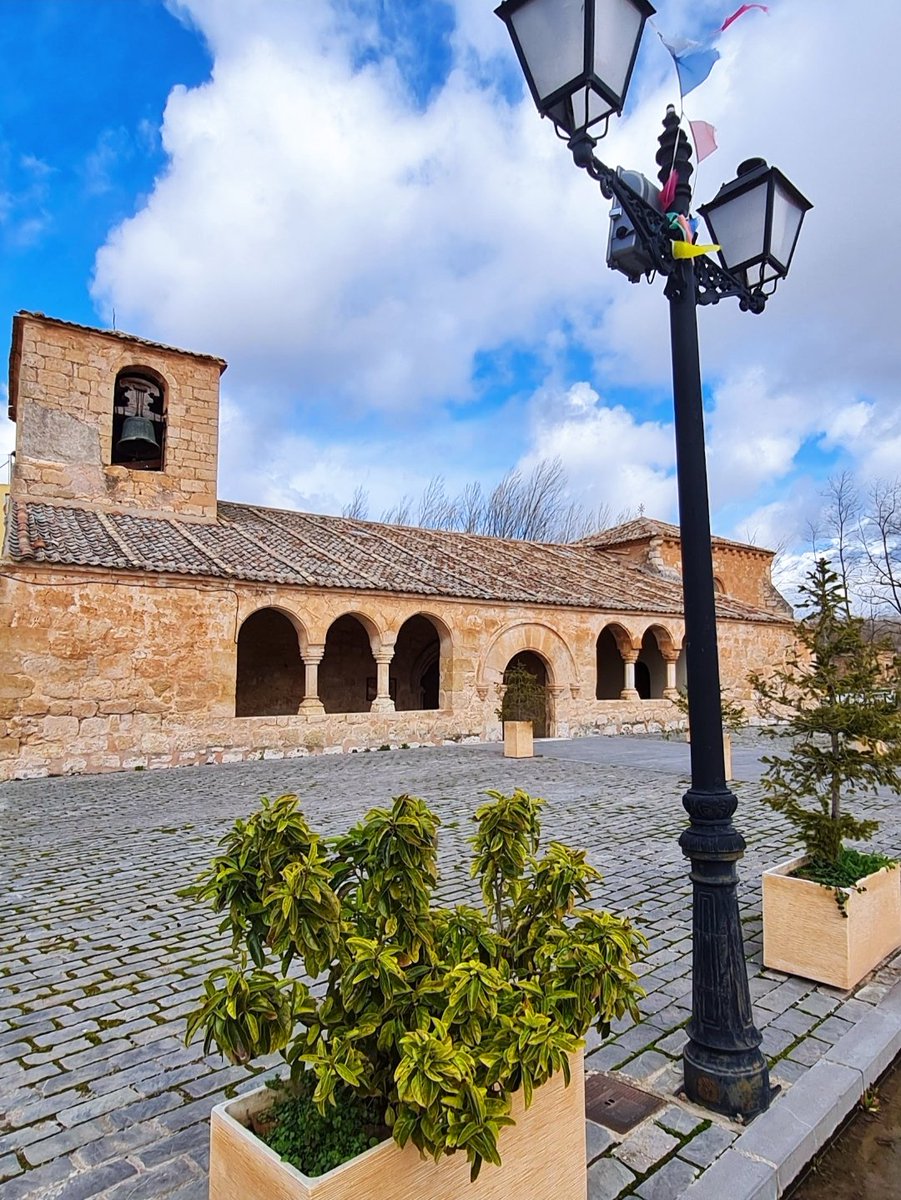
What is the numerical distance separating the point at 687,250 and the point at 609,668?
20792 mm

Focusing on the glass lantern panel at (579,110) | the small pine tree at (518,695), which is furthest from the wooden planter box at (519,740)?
→ the glass lantern panel at (579,110)

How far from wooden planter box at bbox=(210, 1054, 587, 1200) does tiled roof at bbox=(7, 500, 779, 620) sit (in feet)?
35.0

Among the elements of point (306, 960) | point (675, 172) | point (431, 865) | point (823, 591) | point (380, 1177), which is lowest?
point (380, 1177)

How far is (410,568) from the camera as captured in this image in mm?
16156

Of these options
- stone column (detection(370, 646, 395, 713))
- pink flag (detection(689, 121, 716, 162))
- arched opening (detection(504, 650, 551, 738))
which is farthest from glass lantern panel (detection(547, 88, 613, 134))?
arched opening (detection(504, 650, 551, 738))

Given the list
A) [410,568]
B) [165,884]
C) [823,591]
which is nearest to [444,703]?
[410,568]

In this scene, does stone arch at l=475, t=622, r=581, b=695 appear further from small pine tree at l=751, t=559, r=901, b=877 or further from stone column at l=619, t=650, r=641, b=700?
small pine tree at l=751, t=559, r=901, b=877

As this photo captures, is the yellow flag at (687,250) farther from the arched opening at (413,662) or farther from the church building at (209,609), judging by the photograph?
the arched opening at (413,662)

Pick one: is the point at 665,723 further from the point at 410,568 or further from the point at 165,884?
the point at 165,884

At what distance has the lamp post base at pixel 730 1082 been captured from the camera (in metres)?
2.64

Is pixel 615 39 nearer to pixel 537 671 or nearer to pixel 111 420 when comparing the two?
pixel 111 420

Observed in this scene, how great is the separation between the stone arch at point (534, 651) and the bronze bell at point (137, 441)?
7.98 metres

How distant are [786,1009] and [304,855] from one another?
2.90 m

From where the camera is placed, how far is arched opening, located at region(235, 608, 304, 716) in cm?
1691
